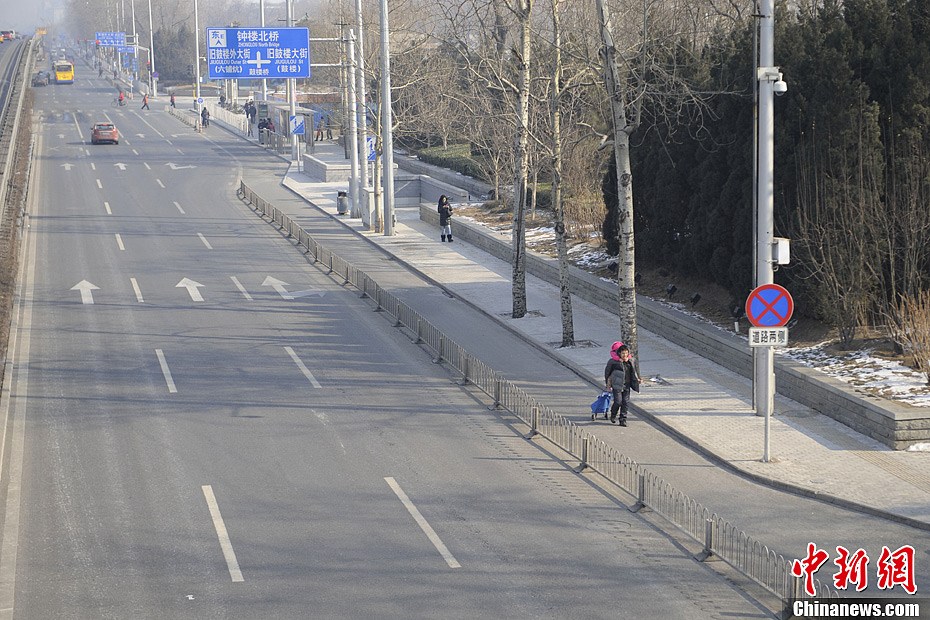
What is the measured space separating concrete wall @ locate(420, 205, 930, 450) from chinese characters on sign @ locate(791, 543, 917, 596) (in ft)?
12.3

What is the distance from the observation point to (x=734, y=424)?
17.6 m

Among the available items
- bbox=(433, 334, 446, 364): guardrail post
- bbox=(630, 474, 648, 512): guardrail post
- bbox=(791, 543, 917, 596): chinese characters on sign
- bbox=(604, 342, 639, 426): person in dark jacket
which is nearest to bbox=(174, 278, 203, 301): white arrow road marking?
bbox=(433, 334, 446, 364): guardrail post

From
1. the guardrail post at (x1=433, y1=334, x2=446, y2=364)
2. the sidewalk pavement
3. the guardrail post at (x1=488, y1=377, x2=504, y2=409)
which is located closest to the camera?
the sidewalk pavement

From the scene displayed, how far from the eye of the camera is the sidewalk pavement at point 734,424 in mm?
14719

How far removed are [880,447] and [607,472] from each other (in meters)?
3.89

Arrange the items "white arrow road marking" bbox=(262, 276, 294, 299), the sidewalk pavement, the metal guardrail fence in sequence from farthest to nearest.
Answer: "white arrow road marking" bbox=(262, 276, 294, 299), the sidewalk pavement, the metal guardrail fence

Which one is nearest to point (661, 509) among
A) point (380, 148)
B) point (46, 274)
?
point (46, 274)

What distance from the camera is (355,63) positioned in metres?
37.6

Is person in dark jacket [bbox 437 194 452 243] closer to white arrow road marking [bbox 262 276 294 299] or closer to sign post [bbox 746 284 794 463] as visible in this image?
white arrow road marking [bbox 262 276 294 299]

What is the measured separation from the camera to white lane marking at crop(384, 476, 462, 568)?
1277 cm

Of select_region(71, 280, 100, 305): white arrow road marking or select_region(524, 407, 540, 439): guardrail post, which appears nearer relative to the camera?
select_region(524, 407, 540, 439): guardrail post

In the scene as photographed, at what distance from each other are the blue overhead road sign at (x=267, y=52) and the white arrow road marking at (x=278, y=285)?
20.7 metres

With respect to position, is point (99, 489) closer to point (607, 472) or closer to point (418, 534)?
point (418, 534)

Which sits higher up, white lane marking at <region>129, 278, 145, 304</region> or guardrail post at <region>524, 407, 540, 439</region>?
white lane marking at <region>129, 278, 145, 304</region>
